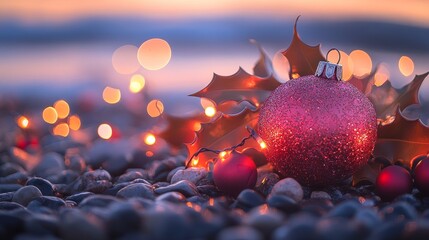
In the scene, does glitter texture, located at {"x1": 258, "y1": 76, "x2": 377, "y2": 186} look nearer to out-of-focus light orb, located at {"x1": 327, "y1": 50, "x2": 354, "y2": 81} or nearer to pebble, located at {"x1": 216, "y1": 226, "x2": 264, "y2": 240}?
pebble, located at {"x1": 216, "y1": 226, "x2": 264, "y2": 240}

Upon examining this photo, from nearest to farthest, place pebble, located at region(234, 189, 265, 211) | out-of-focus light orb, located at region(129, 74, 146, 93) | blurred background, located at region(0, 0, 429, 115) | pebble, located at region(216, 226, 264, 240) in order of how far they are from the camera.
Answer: pebble, located at region(216, 226, 264, 240) < pebble, located at region(234, 189, 265, 211) < out-of-focus light orb, located at region(129, 74, 146, 93) < blurred background, located at region(0, 0, 429, 115)

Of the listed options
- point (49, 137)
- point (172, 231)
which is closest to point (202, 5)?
point (49, 137)

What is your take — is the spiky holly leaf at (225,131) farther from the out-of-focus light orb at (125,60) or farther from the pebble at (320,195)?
the out-of-focus light orb at (125,60)

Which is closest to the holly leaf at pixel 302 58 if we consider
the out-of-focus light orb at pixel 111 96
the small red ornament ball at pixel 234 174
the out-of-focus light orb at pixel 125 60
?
the small red ornament ball at pixel 234 174

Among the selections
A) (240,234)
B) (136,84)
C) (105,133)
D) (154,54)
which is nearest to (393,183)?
(240,234)

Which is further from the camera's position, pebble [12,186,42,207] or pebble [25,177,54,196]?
pebble [25,177,54,196]

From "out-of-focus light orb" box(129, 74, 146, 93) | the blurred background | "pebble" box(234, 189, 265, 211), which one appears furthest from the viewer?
the blurred background

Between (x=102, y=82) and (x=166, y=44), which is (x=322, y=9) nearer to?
(x=166, y=44)

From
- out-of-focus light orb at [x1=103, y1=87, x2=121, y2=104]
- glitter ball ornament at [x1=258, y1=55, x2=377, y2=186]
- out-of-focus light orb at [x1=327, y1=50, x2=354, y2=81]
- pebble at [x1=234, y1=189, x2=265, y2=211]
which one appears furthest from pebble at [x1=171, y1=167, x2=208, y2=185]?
out-of-focus light orb at [x1=103, y1=87, x2=121, y2=104]
